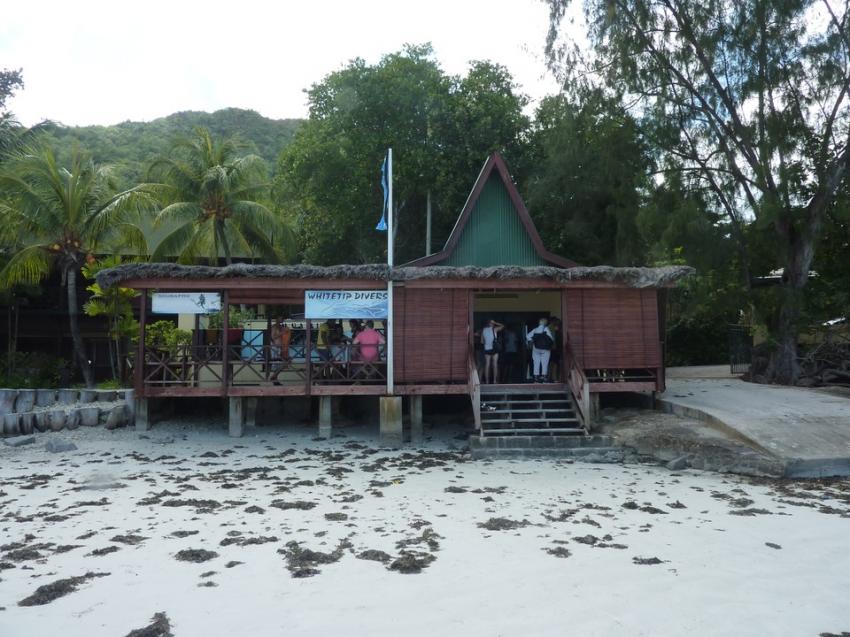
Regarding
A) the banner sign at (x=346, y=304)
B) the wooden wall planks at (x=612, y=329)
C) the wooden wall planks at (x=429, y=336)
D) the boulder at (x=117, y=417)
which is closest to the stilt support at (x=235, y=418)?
the banner sign at (x=346, y=304)

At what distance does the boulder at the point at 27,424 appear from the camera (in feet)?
50.7

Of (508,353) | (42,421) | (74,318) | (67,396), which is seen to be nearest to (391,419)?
(508,353)

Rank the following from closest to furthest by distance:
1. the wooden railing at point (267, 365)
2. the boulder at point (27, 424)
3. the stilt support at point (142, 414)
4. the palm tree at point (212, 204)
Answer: the wooden railing at point (267, 365) → the stilt support at point (142, 414) → the boulder at point (27, 424) → the palm tree at point (212, 204)

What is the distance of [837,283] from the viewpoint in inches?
778

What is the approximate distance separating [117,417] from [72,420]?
3.58 ft

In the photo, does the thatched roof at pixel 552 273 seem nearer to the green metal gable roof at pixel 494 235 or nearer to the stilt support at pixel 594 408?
the stilt support at pixel 594 408

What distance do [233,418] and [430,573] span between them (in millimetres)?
9228

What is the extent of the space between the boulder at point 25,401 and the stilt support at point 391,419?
1054cm

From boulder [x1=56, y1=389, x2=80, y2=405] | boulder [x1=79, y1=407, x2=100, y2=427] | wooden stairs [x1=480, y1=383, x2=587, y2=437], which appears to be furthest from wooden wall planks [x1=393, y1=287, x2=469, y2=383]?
boulder [x1=56, y1=389, x2=80, y2=405]

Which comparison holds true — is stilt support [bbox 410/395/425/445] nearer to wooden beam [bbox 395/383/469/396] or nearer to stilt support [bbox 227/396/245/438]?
wooden beam [bbox 395/383/469/396]

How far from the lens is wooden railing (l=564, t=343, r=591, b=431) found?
1345 centimetres

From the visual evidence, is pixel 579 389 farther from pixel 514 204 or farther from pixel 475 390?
pixel 514 204

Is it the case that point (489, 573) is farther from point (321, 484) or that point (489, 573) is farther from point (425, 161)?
point (425, 161)

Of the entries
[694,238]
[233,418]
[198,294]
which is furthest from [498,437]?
[694,238]
